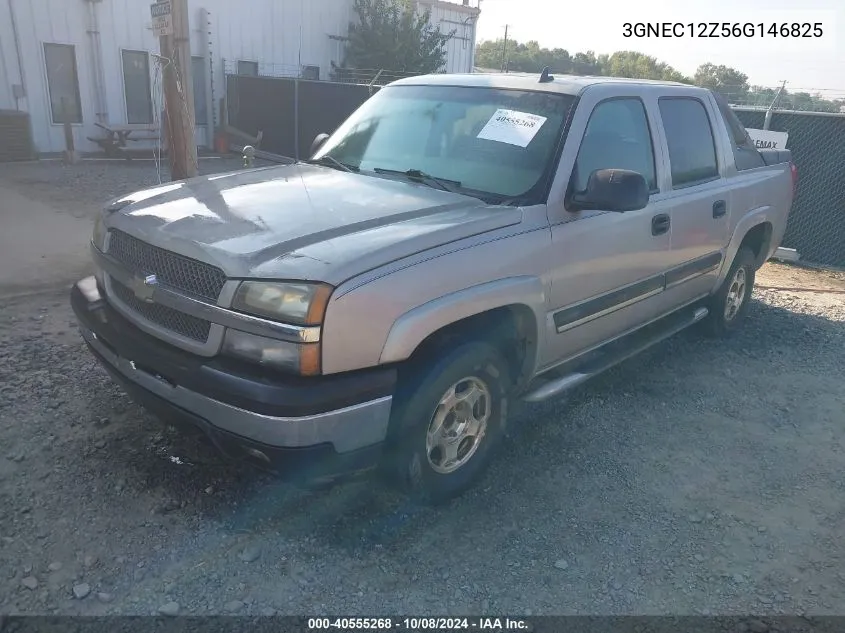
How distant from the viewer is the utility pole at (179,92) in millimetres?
6203

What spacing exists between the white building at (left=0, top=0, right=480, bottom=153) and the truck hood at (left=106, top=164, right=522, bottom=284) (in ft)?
35.4

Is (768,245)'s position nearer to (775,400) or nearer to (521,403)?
(775,400)

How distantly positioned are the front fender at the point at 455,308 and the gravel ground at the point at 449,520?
2.99 ft

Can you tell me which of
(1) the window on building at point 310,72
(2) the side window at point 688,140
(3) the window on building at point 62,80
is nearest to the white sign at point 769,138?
(2) the side window at point 688,140

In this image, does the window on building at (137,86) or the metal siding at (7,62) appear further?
the window on building at (137,86)

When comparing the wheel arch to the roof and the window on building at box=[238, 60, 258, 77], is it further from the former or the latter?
the window on building at box=[238, 60, 258, 77]

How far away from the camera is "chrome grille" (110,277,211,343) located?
8.91 feet

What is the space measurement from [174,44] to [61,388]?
11.9ft

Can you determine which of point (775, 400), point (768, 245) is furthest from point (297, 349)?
point (768, 245)

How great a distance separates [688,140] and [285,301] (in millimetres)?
3238

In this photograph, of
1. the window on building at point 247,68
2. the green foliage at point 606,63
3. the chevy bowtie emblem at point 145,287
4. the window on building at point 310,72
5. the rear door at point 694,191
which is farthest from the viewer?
the green foliage at point 606,63

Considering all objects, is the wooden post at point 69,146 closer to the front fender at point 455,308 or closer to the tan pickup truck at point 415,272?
the tan pickup truck at point 415,272

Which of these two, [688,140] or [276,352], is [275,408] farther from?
[688,140]

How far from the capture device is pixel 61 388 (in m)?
4.04
